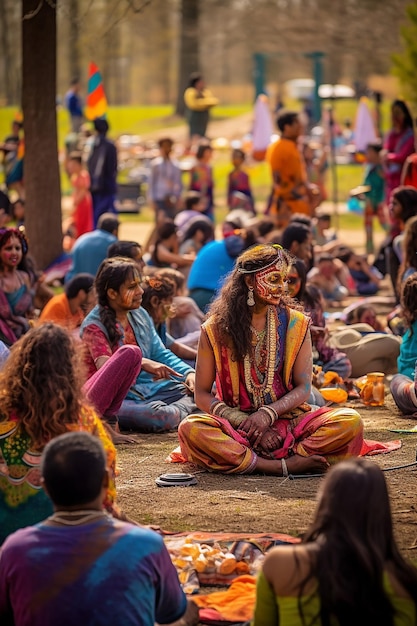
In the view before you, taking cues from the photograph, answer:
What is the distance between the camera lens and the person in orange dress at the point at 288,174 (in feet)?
43.8

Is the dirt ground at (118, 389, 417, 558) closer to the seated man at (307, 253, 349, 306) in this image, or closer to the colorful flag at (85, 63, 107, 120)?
the seated man at (307, 253, 349, 306)

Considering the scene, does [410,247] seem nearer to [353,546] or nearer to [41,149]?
[41,149]

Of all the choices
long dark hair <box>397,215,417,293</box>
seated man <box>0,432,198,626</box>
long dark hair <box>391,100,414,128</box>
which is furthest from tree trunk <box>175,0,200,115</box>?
seated man <box>0,432,198,626</box>

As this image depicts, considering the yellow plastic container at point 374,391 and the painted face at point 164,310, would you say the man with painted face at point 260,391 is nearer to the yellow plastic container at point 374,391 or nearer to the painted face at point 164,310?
the painted face at point 164,310

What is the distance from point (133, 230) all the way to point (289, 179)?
7.15 m

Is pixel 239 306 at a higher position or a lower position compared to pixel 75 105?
lower

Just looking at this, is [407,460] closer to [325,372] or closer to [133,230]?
[325,372]

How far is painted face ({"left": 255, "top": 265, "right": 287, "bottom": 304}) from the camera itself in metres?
6.12

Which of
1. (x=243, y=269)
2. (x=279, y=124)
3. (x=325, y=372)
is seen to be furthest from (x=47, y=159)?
(x=243, y=269)

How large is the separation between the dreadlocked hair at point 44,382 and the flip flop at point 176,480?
1648 mm

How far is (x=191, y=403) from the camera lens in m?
7.63

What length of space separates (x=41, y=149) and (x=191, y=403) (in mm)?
5937

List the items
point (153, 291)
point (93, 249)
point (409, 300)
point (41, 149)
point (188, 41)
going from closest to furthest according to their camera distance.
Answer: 1. point (409, 300)
2. point (153, 291)
3. point (93, 249)
4. point (41, 149)
5. point (188, 41)

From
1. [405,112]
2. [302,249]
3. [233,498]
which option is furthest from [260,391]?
[405,112]
